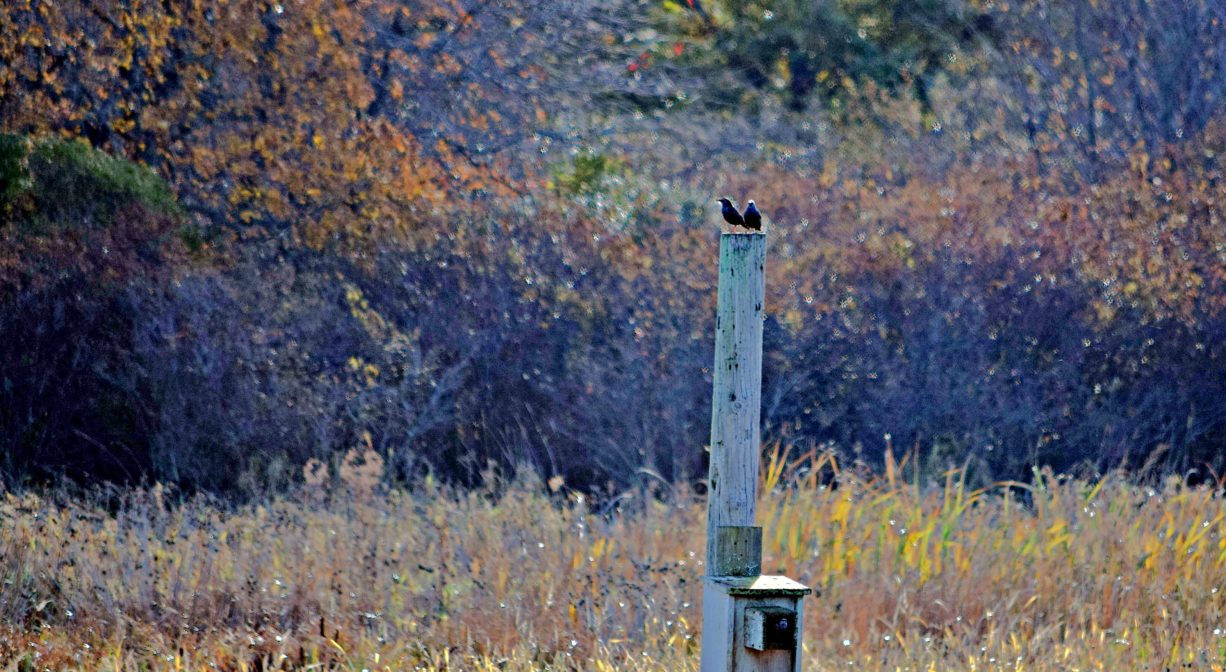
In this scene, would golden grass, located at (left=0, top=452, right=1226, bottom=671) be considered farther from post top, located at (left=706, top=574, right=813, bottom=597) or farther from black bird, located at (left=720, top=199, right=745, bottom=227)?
black bird, located at (left=720, top=199, right=745, bottom=227)

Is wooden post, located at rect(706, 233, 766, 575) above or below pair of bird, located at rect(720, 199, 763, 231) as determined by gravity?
below

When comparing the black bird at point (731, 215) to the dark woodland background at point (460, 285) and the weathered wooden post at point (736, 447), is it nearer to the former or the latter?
the weathered wooden post at point (736, 447)

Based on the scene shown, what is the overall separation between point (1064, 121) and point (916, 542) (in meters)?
8.65

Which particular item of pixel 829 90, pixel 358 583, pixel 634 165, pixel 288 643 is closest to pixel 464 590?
pixel 358 583

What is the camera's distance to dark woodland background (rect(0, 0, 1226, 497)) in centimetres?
921

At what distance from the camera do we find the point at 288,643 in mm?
6062

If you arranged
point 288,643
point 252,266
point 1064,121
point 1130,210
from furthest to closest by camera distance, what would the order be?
1. point 1064,121
2. point 1130,210
3. point 252,266
4. point 288,643

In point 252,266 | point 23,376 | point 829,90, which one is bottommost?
point 23,376

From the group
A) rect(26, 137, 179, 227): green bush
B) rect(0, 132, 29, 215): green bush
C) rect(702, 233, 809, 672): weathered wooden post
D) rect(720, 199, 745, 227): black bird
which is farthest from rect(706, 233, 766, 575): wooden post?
rect(0, 132, 29, 215): green bush

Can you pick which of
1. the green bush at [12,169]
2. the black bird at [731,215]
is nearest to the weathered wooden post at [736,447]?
the black bird at [731,215]

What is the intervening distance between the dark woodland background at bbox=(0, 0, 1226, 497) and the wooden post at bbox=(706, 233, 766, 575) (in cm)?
410

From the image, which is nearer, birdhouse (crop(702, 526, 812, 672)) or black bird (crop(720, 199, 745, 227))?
birdhouse (crop(702, 526, 812, 672))

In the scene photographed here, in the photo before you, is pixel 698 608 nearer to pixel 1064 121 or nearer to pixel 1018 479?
pixel 1018 479

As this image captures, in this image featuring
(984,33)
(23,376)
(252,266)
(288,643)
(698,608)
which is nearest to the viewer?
(288,643)
